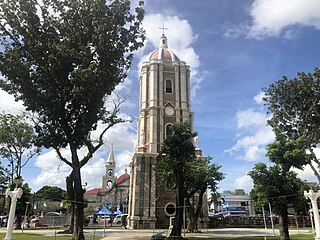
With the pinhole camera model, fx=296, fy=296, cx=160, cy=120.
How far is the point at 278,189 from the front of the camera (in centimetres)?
1605

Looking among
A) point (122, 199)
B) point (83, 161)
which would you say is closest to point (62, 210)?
point (122, 199)

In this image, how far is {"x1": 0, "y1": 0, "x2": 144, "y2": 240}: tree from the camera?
635 inches

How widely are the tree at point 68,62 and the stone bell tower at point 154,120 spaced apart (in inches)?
608

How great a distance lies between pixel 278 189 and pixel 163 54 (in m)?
28.9

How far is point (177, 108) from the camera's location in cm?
→ 3772

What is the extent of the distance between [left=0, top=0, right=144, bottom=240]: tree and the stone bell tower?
15433mm

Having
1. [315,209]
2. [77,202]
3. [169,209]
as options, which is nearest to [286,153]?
[315,209]

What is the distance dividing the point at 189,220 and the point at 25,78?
19783mm

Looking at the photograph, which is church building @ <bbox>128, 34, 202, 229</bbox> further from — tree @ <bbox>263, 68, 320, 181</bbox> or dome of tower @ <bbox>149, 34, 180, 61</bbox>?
tree @ <bbox>263, 68, 320, 181</bbox>

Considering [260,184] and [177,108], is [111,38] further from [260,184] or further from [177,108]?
[177,108]

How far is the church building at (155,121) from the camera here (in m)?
32.2

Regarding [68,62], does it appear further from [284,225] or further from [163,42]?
[163,42]

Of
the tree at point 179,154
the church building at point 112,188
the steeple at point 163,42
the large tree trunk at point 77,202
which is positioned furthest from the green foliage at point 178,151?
the church building at point 112,188

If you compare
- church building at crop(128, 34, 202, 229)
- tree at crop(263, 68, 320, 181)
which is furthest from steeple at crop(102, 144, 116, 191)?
tree at crop(263, 68, 320, 181)
